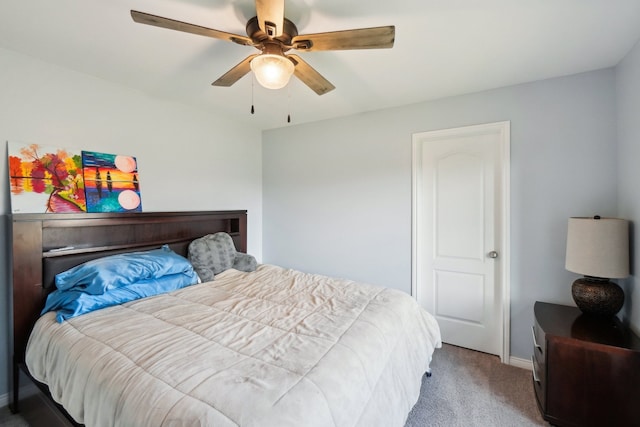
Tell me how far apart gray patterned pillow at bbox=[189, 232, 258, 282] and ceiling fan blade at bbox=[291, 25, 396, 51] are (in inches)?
79.0

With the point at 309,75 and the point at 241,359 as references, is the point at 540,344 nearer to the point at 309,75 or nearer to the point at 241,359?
the point at 241,359

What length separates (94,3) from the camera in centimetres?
145

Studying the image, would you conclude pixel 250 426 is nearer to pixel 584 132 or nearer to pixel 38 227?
pixel 38 227

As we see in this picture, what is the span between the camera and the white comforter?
966 millimetres

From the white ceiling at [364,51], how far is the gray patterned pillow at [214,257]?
4.72 ft

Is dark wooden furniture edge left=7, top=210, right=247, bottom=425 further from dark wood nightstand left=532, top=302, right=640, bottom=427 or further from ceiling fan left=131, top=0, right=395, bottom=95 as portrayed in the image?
dark wood nightstand left=532, top=302, right=640, bottom=427

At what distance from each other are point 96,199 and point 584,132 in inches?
154

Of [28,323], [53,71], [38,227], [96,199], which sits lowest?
[28,323]

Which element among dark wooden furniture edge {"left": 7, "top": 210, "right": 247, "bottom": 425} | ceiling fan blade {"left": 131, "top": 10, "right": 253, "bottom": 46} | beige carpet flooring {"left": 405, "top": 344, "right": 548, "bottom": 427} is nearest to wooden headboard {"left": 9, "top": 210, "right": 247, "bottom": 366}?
dark wooden furniture edge {"left": 7, "top": 210, "right": 247, "bottom": 425}

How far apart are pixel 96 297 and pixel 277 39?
1.95 m

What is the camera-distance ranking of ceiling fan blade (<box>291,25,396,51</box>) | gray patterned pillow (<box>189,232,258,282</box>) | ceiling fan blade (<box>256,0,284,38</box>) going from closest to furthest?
ceiling fan blade (<box>256,0,284,38</box>) → ceiling fan blade (<box>291,25,396,51</box>) → gray patterned pillow (<box>189,232,258,282</box>)

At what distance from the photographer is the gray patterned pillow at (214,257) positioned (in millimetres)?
2611

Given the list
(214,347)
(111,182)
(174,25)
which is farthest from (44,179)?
(214,347)

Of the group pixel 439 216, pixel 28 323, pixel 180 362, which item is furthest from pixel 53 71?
pixel 439 216
